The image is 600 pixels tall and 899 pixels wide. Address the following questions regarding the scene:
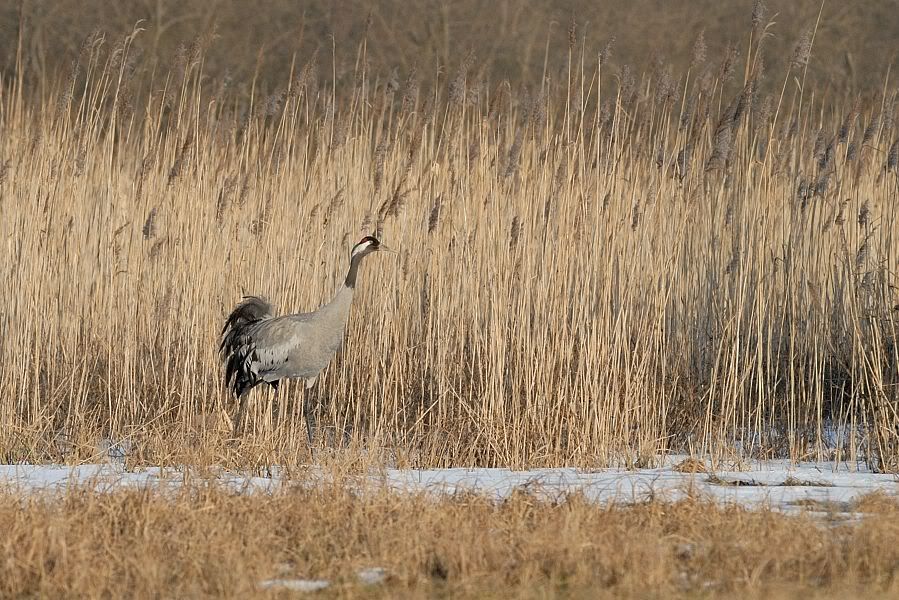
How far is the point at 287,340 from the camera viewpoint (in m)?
6.05

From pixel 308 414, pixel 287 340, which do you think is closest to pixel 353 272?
pixel 287 340

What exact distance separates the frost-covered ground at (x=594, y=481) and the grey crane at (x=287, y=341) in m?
0.84

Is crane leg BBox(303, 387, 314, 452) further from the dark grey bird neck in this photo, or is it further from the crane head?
the crane head

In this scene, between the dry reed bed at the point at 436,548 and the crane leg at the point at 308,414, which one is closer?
the dry reed bed at the point at 436,548

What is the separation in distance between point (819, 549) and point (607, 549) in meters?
0.59

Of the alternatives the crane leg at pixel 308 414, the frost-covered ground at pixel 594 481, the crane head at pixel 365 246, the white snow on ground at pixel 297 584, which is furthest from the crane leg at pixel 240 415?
the white snow on ground at pixel 297 584

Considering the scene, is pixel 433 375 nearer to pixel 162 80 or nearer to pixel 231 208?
pixel 231 208

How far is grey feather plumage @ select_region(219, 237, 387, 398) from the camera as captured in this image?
6012mm

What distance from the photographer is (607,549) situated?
11.7ft

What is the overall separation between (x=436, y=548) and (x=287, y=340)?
259 centimetres

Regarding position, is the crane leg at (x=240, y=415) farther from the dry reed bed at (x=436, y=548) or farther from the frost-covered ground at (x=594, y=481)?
the dry reed bed at (x=436, y=548)

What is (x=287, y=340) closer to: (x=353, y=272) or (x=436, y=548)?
(x=353, y=272)

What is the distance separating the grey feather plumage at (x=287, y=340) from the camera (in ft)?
19.7

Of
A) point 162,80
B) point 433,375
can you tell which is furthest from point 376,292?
point 162,80
